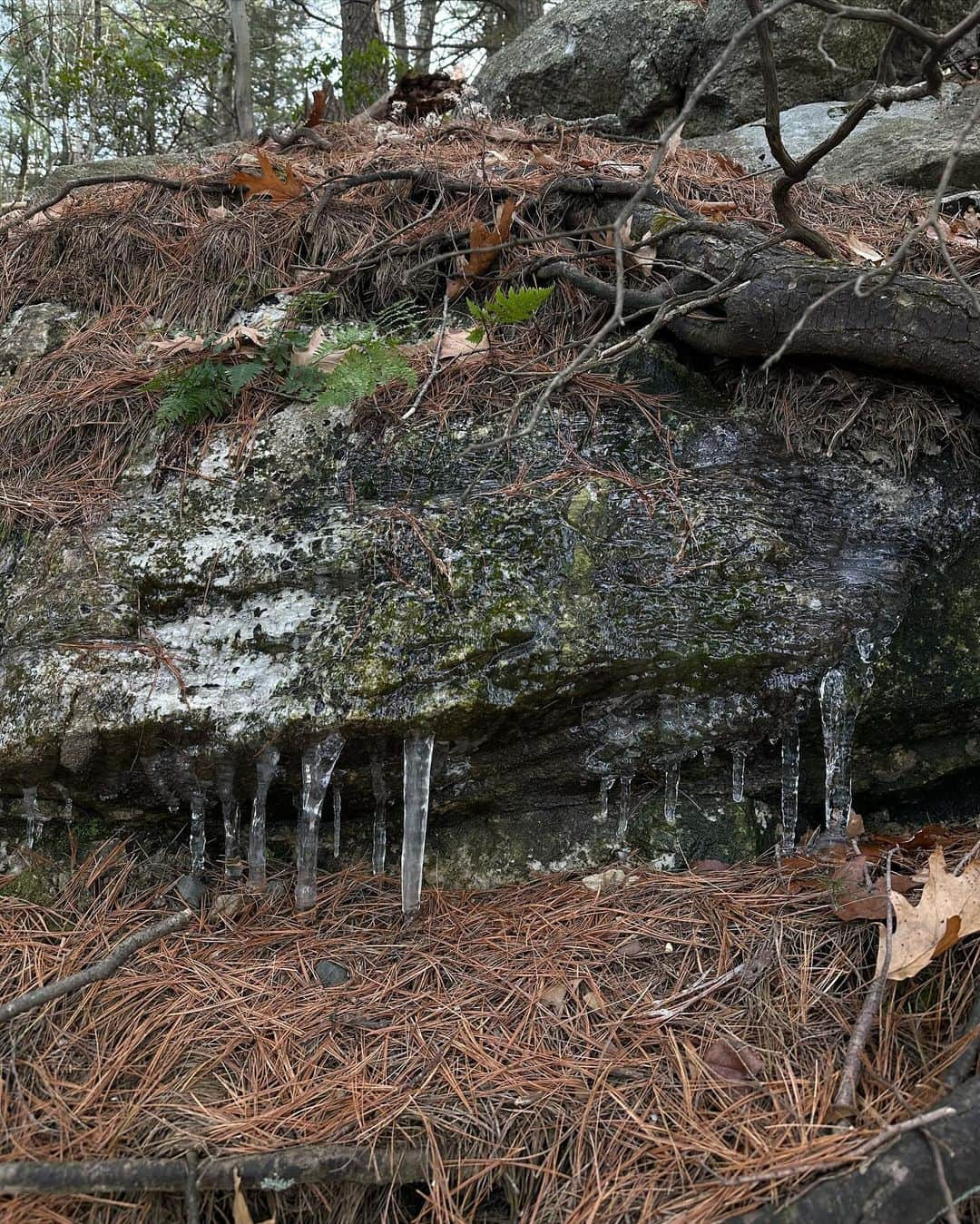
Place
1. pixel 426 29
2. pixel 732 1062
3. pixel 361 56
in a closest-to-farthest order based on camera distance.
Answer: pixel 732 1062 → pixel 361 56 → pixel 426 29

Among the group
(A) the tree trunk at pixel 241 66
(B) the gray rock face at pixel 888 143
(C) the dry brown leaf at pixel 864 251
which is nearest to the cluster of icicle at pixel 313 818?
(C) the dry brown leaf at pixel 864 251

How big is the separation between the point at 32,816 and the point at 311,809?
889mm

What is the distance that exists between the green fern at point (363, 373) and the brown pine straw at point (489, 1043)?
161 cm

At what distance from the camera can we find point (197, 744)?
2.49 metres

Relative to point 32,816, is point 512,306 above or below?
above

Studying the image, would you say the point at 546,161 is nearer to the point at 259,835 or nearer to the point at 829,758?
the point at 829,758

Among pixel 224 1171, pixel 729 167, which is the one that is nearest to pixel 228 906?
pixel 224 1171

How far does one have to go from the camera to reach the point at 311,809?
100.0 inches

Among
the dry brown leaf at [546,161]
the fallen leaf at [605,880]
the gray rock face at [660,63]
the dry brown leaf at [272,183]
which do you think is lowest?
the fallen leaf at [605,880]

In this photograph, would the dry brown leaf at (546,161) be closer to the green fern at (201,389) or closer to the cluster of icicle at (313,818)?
the green fern at (201,389)

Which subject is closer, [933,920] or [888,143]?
[933,920]

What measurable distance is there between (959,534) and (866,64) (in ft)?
13.5

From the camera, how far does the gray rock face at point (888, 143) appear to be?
4246mm

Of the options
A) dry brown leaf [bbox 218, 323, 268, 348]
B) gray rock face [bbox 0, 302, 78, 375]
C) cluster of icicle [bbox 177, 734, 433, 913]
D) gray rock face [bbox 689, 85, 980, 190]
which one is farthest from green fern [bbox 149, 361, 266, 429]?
gray rock face [bbox 689, 85, 980, 190]
